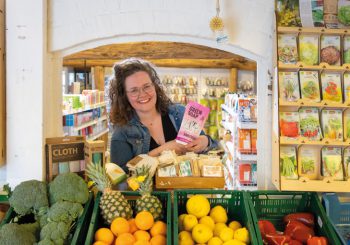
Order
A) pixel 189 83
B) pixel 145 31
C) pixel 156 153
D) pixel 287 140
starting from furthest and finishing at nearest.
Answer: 1. pixel 189 83
2. pixel 156 153
3. pixel 145 31
4. pixel 287 140

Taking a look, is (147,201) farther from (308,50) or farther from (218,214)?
(308,50)

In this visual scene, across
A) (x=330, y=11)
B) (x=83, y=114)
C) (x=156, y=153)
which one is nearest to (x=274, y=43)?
(x=330, y=11)

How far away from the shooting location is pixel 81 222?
8.10 ft

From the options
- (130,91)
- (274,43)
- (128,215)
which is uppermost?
(274,43)

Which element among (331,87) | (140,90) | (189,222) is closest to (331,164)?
(331,87)

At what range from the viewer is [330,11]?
287 cm

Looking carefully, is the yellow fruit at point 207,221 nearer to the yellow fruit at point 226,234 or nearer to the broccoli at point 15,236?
the yellow fruit at point 226,234

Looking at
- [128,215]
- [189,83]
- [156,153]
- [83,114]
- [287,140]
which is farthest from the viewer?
[189,83]

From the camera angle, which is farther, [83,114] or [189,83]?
[189,83]

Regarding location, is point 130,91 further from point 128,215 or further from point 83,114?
point 83,114

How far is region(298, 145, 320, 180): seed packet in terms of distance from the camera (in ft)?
9.49

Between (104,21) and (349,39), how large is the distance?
1.83 metres

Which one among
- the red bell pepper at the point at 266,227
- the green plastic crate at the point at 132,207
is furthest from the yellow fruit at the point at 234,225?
the green plastic crate at the point at 132,207

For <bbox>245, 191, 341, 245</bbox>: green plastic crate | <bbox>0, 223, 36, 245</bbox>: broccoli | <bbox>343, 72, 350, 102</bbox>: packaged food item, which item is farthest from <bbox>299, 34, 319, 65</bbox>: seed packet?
<bbox>0, 223, 36, 245</bbox>: broccoli
